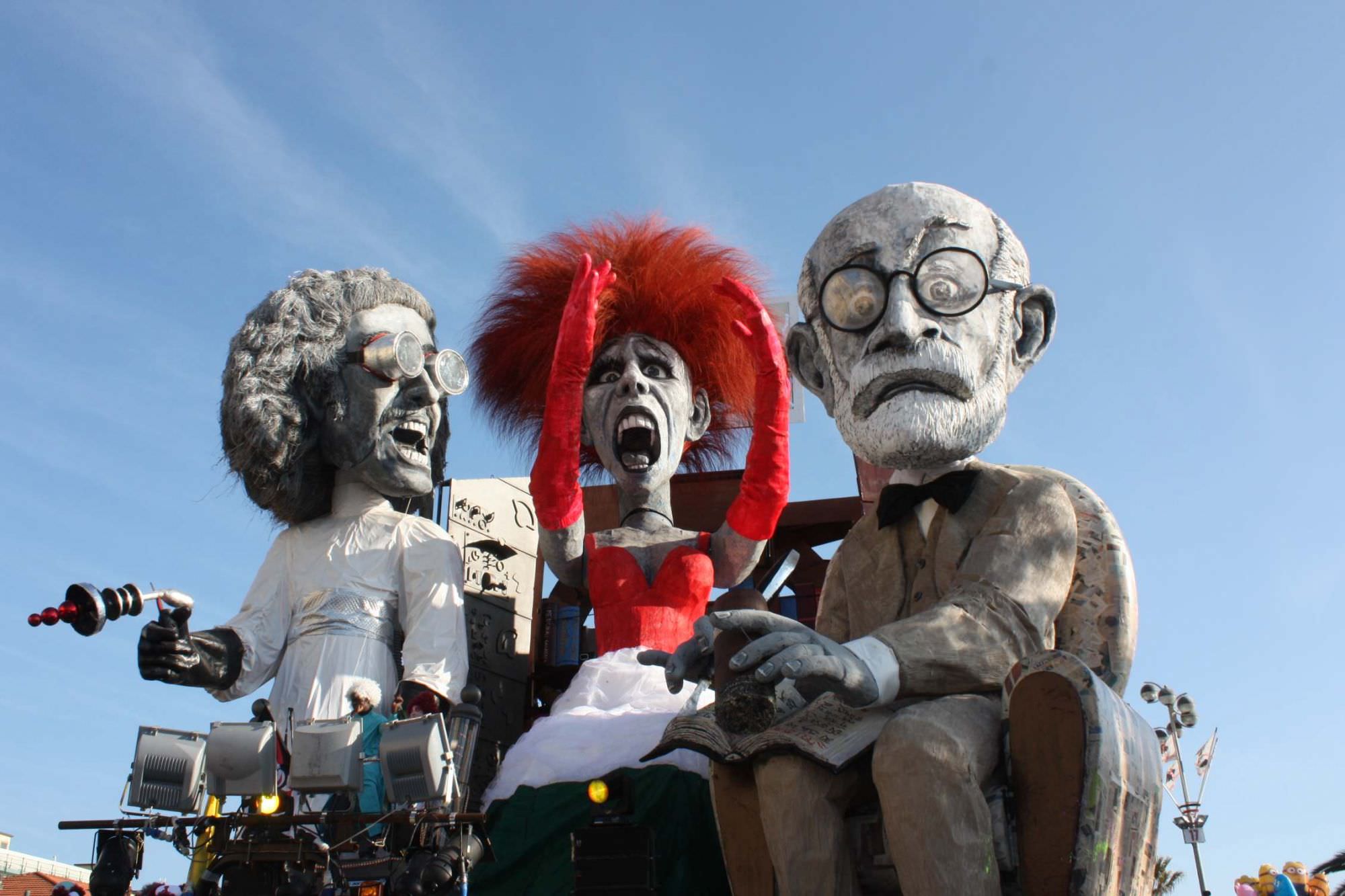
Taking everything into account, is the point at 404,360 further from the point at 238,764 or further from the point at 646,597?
the point at 238,764

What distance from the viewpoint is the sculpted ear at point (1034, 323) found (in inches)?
108

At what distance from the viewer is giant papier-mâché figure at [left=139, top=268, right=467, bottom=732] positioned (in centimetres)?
455

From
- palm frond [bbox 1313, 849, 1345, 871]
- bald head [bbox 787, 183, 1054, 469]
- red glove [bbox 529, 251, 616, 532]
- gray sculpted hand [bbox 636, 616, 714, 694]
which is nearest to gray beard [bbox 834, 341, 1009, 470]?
bald head [bbox 787, 183, 1054, 469]

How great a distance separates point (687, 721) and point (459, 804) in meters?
1.27

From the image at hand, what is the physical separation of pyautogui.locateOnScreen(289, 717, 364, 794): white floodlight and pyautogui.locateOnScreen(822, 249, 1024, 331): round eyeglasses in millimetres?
1695

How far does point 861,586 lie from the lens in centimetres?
265

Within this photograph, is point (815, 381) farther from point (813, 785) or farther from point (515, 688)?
point (515, 688)

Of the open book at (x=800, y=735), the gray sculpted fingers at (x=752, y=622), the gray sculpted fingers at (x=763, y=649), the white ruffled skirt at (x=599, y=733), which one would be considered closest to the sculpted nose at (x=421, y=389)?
the white ruffled skirt at (x=599, y=733)

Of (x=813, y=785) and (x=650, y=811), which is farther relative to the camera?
(x=650, y=811)

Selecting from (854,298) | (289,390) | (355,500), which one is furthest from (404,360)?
(854,298)

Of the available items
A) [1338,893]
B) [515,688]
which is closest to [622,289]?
[515,688]

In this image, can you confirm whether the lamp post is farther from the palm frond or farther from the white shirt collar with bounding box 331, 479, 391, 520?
the white shirt collar with bounding box 331, 479, 391, 520

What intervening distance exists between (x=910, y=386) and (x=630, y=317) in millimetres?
2450

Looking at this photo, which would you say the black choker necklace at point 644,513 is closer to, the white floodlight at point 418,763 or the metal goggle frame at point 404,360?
the metal goggle frame at point 404,360
